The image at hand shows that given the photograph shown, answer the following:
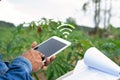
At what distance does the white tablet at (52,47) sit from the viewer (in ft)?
6.00

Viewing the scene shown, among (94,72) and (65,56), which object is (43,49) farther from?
(65,56)

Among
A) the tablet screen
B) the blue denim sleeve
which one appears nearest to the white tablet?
the tablet screen

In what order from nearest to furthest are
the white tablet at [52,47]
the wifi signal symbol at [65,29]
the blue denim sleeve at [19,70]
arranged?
the blue denim sleeve at [19,70], the white tablet at [52,47], the wifi signal symbol at [65,29]

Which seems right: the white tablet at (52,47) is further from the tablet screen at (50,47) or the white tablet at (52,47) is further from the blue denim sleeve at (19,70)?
the blue denim sleeve at (19,70)

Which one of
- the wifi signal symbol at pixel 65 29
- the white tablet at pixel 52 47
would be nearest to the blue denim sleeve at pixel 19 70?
the white tablet at pixel 52 47

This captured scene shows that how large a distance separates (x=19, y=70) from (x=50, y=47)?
0.77 feet

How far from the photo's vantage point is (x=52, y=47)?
1866 millimetres

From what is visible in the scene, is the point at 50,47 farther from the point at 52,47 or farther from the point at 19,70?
the point at 19,70

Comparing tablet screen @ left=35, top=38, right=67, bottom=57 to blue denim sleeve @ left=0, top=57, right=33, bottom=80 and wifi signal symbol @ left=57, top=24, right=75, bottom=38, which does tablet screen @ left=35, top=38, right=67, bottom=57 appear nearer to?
blue denim sleeve @ left=0, top=57, right=33, bottom=80

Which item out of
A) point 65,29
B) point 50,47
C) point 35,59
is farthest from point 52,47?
point 65,29

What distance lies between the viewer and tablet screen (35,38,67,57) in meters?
1.84

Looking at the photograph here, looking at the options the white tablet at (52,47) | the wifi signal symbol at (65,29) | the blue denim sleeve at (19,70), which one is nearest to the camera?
the blue denim sleeve at (19,70)

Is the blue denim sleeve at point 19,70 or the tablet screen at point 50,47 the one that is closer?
the blue denim sleeve at point 19,70

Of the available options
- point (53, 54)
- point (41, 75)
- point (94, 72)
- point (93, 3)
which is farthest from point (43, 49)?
point (93, 3)
